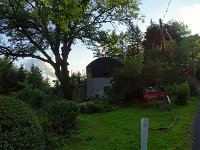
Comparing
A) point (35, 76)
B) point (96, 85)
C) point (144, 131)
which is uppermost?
point (35, 76)

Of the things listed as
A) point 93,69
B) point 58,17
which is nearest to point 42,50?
point 93,69

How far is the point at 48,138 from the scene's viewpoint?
41.2 ft

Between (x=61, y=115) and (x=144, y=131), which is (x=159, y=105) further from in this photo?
(x=144, y=131)

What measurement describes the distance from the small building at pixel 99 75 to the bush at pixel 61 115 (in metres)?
31.4

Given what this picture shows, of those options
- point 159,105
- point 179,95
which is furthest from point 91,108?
point 179,95

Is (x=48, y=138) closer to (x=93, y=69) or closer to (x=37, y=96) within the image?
(x=37, y=96)

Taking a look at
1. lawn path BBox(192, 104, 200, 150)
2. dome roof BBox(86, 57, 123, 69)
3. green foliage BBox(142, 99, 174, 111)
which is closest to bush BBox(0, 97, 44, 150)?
lawn path BBox(192, 104, 200, 150)

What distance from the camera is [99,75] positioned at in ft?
160

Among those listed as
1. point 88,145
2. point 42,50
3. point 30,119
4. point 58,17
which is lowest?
point 88,145

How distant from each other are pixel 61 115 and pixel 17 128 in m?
6.50

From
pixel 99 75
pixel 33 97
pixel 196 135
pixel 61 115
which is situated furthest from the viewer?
pixel 99 75

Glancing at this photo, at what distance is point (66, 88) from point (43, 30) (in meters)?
5.63

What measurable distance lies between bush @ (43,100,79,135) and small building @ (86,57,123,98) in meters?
31.4

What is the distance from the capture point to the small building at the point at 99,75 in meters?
47.8
